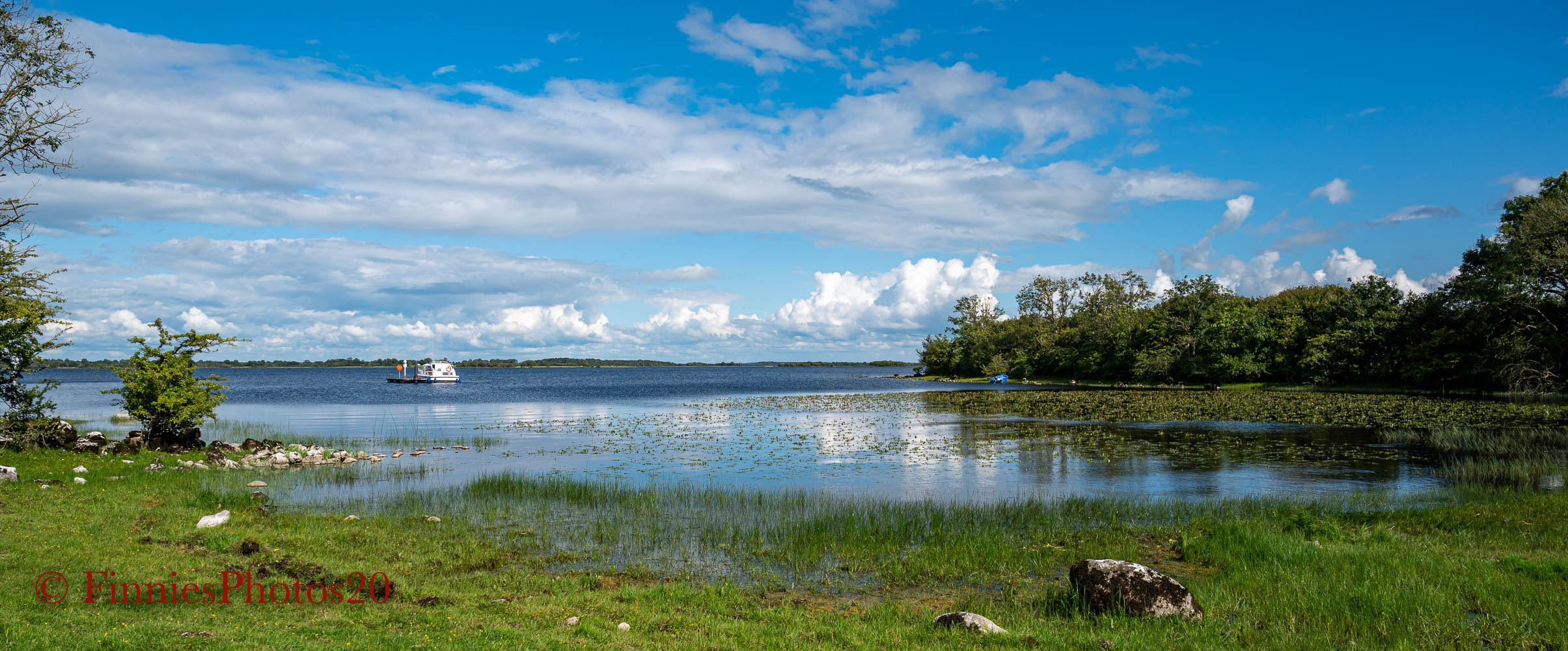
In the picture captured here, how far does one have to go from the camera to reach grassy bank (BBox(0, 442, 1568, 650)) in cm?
943

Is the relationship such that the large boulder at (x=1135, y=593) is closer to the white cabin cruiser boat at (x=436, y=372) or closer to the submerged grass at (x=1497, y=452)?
the submerged grass at (x=1497, y=452)

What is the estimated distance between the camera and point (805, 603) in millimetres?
11719

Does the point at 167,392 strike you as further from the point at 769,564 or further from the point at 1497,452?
the point at 1497,452

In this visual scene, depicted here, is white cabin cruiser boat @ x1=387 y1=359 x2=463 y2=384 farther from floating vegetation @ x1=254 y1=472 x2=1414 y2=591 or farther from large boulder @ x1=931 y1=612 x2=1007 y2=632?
large boulder @ x1=931 y1=612 x2=1007 y2=632

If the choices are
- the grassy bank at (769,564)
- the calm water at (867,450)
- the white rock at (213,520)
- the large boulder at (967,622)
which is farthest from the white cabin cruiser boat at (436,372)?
the large boulder at (967,622)

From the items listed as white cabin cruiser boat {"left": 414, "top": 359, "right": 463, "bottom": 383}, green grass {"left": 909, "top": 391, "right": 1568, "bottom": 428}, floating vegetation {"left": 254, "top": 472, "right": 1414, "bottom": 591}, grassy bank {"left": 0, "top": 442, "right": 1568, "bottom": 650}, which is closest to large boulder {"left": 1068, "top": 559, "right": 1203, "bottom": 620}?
grassy bank {"left": 0, "top": 442, "right": 1568, "bottom": 650}

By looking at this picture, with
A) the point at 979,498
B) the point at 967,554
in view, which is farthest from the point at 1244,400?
the point at 967,554

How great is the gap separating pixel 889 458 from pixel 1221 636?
21166 mm

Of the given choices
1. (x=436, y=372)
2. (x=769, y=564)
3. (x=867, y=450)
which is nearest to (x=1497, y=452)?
(x=867, y=450)

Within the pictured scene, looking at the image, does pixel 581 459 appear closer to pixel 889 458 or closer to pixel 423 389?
pixel 889 458

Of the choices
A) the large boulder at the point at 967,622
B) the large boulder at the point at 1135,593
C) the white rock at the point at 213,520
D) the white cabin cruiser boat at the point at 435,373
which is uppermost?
the white cabin cruiser boat at the point at 435,373

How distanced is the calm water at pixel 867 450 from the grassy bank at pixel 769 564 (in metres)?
3.74

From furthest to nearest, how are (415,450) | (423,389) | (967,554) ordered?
(423,389) → (415,450) → (967,554)

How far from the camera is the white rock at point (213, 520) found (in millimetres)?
14941
